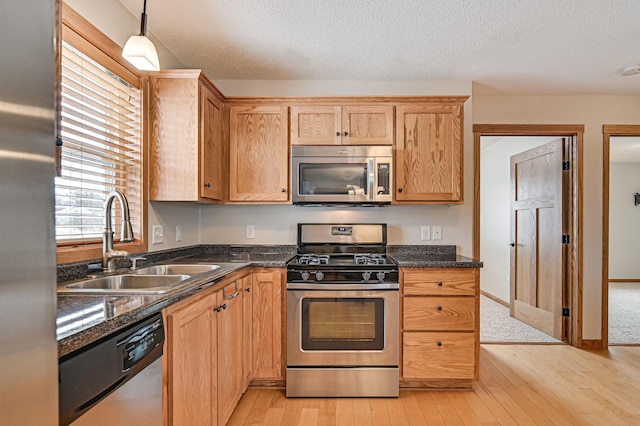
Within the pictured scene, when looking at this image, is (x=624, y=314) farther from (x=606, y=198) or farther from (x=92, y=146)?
(x=92, y=146)

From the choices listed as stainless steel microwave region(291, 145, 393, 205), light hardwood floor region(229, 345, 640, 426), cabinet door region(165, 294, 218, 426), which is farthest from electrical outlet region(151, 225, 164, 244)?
light hardwood floor region(229, 345, 640, 426)

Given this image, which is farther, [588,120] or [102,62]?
[588,120]

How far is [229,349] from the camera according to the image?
203cm

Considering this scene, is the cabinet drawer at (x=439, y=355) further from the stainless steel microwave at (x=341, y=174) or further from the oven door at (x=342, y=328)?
the stainless steel microwave at (x=341, y=174)

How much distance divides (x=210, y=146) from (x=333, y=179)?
0.93 meters

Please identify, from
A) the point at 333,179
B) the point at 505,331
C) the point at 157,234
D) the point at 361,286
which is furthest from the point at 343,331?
the point at 505,331

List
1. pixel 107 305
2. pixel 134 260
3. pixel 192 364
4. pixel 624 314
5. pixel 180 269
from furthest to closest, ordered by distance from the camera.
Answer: pixel 624 314 → pixel 180 269 → pixel 134 260 → pixel 192 364 → pixel 107 305

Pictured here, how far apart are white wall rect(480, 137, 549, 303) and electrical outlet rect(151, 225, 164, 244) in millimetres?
4348

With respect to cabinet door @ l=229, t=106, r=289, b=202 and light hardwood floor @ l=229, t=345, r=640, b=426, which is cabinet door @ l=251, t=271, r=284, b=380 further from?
cabinet door @ l=229, t=106, r=289, b=202

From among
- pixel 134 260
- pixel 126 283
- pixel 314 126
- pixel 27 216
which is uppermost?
pixel 314 126

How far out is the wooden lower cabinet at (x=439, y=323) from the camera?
8.00 feet

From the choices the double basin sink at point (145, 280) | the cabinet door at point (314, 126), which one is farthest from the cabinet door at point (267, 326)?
the cabinet door at point (314, 126)

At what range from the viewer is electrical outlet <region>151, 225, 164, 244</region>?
2.36 meters

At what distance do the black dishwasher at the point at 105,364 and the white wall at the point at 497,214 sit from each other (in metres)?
4.79
